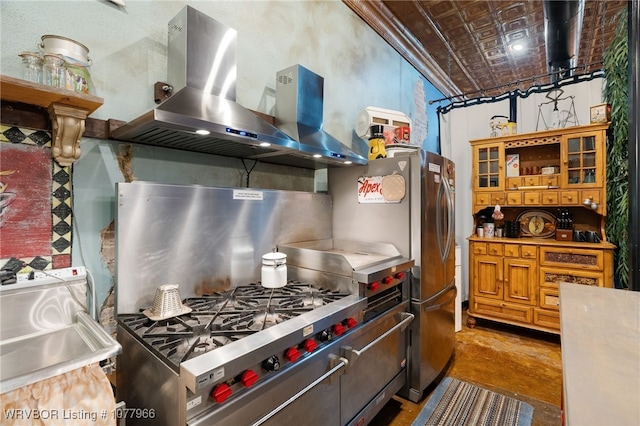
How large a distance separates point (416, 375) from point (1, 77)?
2.57m

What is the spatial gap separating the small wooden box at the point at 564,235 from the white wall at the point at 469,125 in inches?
38.6

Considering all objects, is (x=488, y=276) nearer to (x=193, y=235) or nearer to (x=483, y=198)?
(x=483, y=198)

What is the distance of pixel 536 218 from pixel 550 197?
1.47 ft

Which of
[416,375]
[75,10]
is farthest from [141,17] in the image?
[416,375]

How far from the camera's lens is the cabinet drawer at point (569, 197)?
10.1 feet

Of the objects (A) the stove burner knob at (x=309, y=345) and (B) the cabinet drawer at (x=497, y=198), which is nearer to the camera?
(A) the stove burner knob at (x=309, y=345)

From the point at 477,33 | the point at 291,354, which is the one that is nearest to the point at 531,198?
the point at 477,33

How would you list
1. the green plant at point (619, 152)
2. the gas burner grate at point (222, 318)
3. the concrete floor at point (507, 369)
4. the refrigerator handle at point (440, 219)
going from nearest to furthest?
the gas burner grate at point (222, 318)
the concrete floor at point (507, 369)
the refrigerator handle at point (440, 219)
the green plant at point (619, 152)

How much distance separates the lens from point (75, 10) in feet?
4.39

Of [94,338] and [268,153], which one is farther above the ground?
[268,153]

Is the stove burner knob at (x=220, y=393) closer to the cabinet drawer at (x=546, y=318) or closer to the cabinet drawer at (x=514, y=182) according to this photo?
the cabinet drawer at (x=546, y=318)

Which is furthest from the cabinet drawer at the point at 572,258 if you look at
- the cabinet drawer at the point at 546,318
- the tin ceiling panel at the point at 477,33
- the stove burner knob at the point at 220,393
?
the stove burner knob at the point at 220,393

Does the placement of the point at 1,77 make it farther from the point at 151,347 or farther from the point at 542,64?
the point at 542,64

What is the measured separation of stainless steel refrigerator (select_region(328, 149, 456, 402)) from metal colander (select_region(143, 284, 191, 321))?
1370 millimetres
